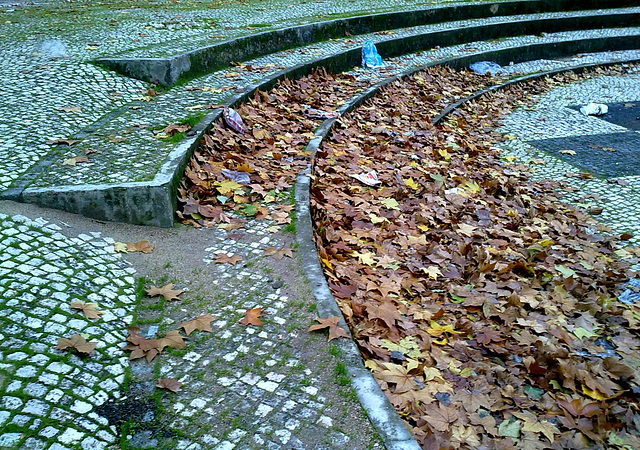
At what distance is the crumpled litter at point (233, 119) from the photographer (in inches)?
227

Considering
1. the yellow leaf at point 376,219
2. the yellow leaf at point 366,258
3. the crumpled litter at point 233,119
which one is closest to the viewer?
the yellow leaf at point 366,258

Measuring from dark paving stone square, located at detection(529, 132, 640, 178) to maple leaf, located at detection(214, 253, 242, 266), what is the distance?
5.12m

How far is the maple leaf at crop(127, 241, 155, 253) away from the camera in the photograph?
3776 millimetres

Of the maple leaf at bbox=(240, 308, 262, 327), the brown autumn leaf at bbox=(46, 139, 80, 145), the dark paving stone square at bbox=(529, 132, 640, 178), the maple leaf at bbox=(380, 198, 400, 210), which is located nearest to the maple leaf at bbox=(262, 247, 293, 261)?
the maple leaf at bbox=(240, 308, 262, 327)

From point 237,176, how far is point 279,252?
4.51 feet

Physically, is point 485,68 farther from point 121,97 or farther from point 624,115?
point 121,97

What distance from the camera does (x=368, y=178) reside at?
565cm

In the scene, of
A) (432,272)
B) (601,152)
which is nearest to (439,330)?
(432,272)

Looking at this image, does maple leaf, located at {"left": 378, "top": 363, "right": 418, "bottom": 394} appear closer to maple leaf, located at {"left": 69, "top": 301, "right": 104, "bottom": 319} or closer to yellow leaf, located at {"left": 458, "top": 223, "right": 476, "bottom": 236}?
maple leaf, located at {"left": 69, "top": 301, "right": 104, "bottom": 319}

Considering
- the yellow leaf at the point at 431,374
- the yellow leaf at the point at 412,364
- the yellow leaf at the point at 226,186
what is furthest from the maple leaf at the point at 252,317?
the yellow leaf at the point at 226,186

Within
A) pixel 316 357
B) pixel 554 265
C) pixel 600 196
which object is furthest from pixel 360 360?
pixel 600 196

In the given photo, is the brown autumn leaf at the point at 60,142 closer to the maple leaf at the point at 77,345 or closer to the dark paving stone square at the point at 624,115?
the maple leaf at the point at 77,345

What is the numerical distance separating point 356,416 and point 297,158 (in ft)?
11.2

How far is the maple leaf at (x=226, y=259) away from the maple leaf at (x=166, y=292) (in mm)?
395
